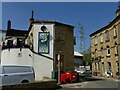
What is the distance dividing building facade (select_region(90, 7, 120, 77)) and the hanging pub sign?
14302 mm

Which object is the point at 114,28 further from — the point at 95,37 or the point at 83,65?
the point at 83,65

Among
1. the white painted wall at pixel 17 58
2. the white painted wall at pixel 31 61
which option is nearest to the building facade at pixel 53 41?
the white painted wall at pixel 31 61

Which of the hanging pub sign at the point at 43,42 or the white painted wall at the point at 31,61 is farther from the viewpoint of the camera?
the hanging pub sign at the point at 43,42

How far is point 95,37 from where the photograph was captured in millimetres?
57188

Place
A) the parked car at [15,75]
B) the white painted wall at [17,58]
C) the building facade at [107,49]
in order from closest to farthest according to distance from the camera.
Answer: the parked car at [15,75]
the white painted wall at [17,58]
the building facade at [107,49]

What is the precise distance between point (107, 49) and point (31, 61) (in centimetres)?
2060

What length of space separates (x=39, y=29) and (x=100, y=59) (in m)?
22.6

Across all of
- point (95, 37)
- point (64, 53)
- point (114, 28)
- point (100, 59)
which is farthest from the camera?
point (95, 37)

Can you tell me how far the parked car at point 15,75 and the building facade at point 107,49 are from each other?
83.2 ft

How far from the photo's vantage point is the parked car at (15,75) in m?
18.9

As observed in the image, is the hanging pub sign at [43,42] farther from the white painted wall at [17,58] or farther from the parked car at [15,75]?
the parked car at [15,75]

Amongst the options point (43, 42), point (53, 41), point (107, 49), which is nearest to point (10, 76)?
point (43, 42)

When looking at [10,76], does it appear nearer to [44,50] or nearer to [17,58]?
[17,58]

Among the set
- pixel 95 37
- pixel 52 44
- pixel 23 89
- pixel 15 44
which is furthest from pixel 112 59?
pixel 23 89
